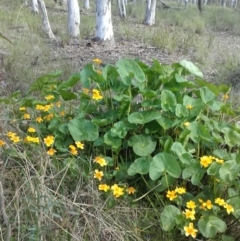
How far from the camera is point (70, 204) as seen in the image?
2561mm

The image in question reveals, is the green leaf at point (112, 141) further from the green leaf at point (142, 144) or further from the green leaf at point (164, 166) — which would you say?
the green leaf at point (164, 166)

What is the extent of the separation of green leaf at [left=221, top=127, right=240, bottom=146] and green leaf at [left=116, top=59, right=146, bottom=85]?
0.61 metres

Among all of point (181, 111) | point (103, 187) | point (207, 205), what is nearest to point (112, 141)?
point (103, 187)

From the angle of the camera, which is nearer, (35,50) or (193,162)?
(193,162)

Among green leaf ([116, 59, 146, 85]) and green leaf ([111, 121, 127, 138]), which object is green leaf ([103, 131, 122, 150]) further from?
green leaf ([116, 59, 146, 85])

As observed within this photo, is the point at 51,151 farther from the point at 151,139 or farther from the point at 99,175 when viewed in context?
the point at 151,139

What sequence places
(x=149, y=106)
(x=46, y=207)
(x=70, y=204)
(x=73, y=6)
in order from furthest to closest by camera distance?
1. (x=73, y=6)
2. (x=149, y=106)
3. (x=70, y=204)
4. (x=46, y=207)

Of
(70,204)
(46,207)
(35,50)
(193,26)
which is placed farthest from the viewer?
(193,26)

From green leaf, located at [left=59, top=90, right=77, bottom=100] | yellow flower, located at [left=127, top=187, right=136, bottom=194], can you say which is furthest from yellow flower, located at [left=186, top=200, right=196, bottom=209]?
green leaf, located at [left=59, top=90, right=77, bottom=100]

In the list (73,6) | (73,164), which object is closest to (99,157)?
(73,164)

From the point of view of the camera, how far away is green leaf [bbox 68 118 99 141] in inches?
116

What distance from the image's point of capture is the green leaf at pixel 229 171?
8.62 ft

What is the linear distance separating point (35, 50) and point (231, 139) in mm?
5134

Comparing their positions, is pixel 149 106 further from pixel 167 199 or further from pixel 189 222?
pixel 189 222
